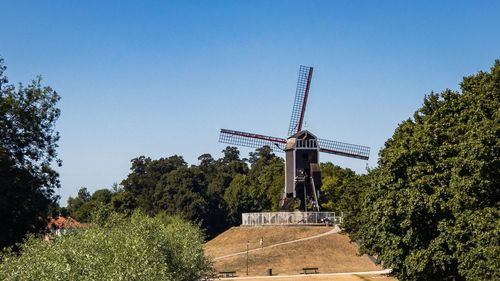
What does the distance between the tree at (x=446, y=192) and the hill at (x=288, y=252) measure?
Result: 126 feet

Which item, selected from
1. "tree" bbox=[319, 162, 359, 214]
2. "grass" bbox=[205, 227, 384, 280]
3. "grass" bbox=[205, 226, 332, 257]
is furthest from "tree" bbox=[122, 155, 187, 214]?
"grass" bbox=[205, 227, 384, 280]

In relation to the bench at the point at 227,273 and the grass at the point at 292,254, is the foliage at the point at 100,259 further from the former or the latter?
the grass at the point at 292,254

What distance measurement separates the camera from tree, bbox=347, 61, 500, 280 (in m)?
39.8

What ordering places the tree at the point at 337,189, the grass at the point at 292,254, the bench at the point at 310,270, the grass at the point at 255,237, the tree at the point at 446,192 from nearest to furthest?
the tree at the point at 446,192, the tree at the point at 337,189, the bench at the point at 310,270, the grass at the point at 292,254, the grass at the point at 255,237

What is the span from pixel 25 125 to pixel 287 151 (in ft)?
199

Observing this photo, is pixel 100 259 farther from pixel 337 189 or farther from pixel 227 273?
pixel 337 189

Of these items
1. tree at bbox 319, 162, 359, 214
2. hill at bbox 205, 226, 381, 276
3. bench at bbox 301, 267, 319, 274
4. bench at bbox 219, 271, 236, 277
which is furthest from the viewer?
hill at bbox 205, 226, 381, 276

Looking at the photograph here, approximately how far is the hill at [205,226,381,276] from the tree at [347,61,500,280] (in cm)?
3836

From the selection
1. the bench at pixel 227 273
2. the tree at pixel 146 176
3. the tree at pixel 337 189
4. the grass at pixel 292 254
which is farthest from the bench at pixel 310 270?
the tree at pixel 146 176

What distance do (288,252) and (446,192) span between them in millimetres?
52898

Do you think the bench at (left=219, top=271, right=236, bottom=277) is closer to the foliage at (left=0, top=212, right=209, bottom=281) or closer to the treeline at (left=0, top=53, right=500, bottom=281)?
the treeline at (left=0, top=53, right=500, bottom=281)

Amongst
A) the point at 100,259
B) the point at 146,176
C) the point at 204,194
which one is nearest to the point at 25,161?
the point at 100,259

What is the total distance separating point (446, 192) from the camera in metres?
43.0

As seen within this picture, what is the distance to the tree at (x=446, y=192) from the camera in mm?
39844
